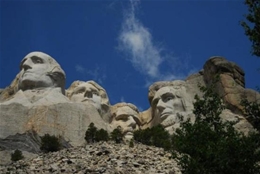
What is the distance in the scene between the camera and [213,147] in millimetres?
22391

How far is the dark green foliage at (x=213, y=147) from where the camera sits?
21.5 meters

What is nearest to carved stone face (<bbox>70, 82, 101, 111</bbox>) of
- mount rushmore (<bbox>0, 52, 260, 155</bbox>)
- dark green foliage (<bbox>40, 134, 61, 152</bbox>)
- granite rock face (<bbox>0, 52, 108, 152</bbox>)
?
mount rushmore (<bbox>0, 52, 260, 155</bbox>)

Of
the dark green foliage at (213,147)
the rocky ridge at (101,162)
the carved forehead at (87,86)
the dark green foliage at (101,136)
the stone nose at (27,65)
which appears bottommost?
the dark green foliage at (213,147)

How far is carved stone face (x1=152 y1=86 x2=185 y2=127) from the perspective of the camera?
130 ft

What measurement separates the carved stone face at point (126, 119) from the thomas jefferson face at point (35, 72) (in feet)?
14.5

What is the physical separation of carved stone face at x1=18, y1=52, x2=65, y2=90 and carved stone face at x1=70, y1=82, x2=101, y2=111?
1704 mm

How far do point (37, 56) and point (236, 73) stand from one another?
10080 millimetres

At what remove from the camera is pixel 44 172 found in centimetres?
2695

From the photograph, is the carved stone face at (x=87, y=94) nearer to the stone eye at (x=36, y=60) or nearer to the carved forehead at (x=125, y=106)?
the carved forehead at (x=125, y=106)

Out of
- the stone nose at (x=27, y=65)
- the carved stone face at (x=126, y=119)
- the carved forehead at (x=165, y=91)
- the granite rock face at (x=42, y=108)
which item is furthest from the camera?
the carved forehead at (x=165, y=91)

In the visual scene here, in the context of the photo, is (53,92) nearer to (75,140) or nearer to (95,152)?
(75,140)

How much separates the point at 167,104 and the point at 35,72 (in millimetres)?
6913

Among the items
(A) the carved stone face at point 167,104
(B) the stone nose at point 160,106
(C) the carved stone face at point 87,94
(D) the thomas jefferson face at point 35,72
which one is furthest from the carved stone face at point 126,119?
(D) the thomas jefferson face at point 35,72

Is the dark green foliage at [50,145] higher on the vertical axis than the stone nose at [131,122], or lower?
lower
